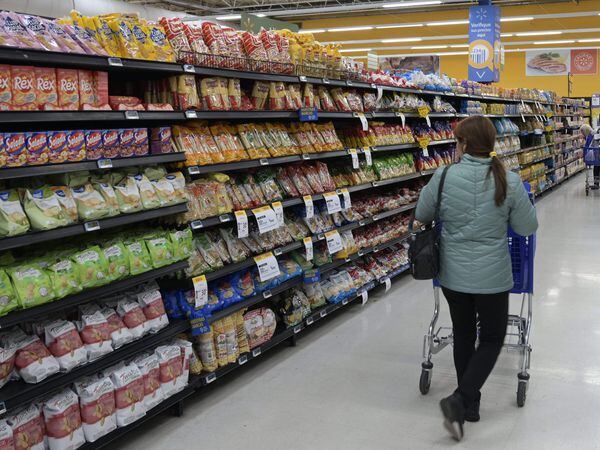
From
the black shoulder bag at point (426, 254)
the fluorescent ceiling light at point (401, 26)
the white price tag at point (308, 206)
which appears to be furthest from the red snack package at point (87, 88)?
the fluorescent ceiling light at point (401, 26)

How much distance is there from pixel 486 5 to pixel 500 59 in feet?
4.66

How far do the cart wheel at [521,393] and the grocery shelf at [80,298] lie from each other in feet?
6.71

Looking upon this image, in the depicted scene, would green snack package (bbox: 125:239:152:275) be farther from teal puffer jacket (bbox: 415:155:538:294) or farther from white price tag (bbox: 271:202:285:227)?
teal puffer jacket (bbox: 415:155:538:294)

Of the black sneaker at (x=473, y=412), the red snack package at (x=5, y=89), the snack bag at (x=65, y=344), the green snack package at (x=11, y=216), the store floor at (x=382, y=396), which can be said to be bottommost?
the store floor at (x=382, y=396)

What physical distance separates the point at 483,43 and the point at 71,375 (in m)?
12.8

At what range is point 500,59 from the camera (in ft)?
48.1

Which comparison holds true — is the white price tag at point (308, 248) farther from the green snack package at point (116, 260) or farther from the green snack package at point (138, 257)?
the green snack package at point (116, 260)

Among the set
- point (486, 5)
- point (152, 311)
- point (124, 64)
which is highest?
point (486, 5)

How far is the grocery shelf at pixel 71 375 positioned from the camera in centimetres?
260

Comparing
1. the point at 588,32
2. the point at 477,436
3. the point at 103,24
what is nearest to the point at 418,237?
the point at 477,436

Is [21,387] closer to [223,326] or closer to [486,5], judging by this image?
[223,326]

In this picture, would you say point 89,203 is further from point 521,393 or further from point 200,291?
point 521,393

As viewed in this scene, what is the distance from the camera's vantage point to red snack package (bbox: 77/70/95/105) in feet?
9.65

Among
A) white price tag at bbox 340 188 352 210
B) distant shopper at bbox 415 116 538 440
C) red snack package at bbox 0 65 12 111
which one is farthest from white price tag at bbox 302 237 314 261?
red snack package at bbox 0 65 12 111
